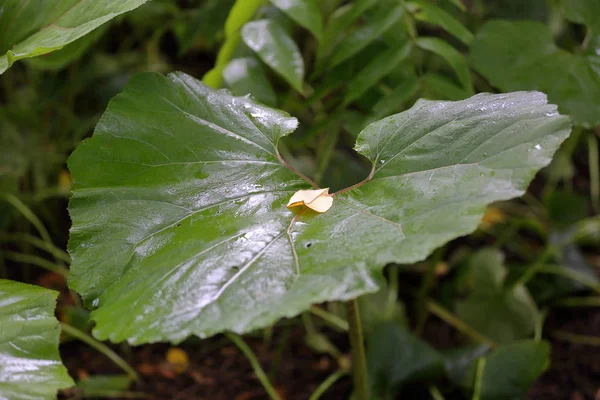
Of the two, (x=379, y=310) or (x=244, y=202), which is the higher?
(x=244, y=202)

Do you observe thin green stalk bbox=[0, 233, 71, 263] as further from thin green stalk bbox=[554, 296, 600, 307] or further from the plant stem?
thin green stalk bbox=[554, 296, 600, 307]

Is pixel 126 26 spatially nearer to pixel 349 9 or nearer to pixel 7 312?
pixel 349 9

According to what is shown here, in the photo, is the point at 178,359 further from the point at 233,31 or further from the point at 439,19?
the point at 439,19

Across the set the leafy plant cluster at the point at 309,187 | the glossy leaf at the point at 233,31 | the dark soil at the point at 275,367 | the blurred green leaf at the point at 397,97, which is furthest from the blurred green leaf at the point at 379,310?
the glossy leaf at the point at 233,31

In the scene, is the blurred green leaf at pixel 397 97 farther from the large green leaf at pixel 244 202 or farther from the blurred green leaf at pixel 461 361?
the blurred green leaf at pixel 461 361

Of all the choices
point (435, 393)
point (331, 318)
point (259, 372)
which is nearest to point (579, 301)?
point (435, 393)

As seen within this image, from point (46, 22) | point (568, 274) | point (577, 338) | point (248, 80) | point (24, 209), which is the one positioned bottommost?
point (577, 338)
